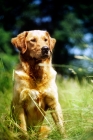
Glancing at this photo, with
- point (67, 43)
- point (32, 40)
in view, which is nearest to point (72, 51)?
point (67, 43)

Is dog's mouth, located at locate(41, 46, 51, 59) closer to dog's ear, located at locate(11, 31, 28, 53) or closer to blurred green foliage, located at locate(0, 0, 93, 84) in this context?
dog's ear, located at locate(11, 31, 28, 53)

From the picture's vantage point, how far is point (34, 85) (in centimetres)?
489

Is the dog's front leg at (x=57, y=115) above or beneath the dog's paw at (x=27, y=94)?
beneath

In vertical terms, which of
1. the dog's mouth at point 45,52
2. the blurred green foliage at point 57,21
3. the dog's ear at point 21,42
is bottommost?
the blurred green foliage at point 57,21

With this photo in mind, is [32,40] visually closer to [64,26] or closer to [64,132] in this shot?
[64,132]

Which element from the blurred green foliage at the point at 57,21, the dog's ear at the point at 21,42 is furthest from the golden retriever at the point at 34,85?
the blurred green foliage at the point at 57,21

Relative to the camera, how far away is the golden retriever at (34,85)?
482cm

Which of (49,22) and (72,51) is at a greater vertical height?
(49,22)

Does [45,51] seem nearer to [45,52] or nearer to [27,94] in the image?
[45,52]

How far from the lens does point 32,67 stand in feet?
16.6

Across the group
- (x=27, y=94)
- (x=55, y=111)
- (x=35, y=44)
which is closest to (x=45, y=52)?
(x=35, y=44)

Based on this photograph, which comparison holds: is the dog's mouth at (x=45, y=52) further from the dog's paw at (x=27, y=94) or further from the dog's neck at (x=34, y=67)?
the dog's paw at (x=27, y=94)

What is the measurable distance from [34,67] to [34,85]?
276mm

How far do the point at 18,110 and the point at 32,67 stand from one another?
56 cm
